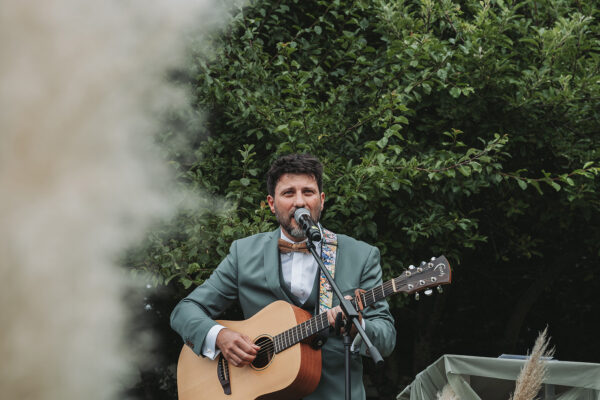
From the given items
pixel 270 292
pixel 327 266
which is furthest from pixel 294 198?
pixel 270 292

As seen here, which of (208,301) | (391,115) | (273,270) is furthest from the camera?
(391,115)

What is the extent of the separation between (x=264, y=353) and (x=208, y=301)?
0.41 meters

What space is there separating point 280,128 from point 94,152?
126 centimetres

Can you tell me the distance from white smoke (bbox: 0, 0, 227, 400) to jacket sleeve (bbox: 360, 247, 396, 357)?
65.2 inches

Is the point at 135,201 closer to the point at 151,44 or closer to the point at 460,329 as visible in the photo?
the point at 151,44

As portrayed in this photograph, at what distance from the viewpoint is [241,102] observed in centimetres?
439

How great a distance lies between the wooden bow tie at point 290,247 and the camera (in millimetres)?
2904

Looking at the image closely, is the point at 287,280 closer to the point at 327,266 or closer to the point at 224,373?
the point at 327,266

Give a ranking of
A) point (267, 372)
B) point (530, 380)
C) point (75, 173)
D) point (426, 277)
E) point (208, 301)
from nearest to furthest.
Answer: point (530, 380), point (426, 277), point (267, 372), point (208, 301), point (75, 173)

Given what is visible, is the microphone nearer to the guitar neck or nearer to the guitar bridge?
the guitar neck

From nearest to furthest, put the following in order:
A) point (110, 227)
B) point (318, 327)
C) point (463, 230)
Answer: point (318, 327) → point (110, 227) → point (463, 230)

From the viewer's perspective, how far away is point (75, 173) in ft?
10.9

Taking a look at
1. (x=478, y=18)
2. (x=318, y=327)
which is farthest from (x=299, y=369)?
(x=478, y=18)

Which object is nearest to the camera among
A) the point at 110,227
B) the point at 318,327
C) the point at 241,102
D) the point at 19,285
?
the point at 318,327
